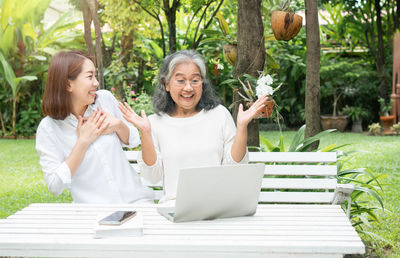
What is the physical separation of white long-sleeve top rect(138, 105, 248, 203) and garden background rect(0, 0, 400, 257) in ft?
14.7

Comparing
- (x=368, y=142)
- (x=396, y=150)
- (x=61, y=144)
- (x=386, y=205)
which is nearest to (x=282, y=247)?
(x=61, y=144)

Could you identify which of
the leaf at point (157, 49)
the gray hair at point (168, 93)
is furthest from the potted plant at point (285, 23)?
the leaf at point (157, 49)

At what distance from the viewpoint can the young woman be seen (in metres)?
2.47

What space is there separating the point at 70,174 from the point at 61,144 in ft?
0.69

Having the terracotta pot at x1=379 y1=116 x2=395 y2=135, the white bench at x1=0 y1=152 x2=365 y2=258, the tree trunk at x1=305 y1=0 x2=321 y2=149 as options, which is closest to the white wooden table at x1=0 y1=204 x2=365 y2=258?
the white bench at x1=0 y1=152 x2=365 y2=258

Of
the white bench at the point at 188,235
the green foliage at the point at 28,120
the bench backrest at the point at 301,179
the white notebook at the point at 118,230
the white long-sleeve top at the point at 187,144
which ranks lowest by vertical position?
the green foliage at the point at 28,120

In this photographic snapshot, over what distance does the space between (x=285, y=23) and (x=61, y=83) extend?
8.30 feet

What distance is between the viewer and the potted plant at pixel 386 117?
37.6ft

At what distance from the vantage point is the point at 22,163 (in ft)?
24.9

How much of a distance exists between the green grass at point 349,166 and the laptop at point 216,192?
1718 mm

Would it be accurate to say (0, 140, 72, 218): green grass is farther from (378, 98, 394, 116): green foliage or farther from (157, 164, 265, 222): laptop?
(378, 98, 394, 116): green foliage

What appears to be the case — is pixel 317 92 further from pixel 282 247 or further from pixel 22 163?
pixel 22 163

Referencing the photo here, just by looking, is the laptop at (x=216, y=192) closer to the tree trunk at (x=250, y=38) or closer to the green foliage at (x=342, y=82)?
the tree trunk at (x=250, y=38)

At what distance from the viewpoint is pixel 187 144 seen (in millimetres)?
2611
